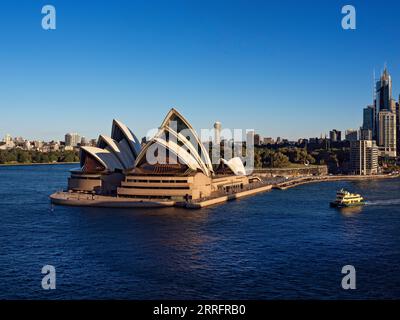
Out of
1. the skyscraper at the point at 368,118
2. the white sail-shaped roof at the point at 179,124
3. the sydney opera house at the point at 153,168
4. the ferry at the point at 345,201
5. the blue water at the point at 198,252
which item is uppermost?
the skyscraper at the point at 368,118

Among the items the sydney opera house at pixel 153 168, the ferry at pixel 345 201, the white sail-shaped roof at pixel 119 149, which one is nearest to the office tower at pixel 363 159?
the sydney opera house at pixel 153 168

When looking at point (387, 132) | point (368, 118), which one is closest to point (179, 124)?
point (387, 132)

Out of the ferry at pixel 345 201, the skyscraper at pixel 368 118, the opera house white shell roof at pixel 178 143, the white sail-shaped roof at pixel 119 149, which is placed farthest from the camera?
the skyscraper at pixel 368 118

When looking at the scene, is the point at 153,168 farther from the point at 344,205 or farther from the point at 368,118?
the point at 368,118

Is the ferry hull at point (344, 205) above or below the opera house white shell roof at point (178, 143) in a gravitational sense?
below

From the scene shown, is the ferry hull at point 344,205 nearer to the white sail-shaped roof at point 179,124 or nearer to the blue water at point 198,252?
the blue water at point 198,252

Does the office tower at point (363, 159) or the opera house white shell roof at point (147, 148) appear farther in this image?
the office tower at point (363, 159)

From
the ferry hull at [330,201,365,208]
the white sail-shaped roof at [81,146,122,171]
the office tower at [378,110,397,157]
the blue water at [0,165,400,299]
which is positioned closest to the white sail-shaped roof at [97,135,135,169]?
the white sail-shaped roof at [81,146,122,171]

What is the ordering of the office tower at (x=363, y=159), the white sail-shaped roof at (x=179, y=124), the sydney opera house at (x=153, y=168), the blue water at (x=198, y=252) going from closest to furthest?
the blue water at (x=198, y=252) → the sydney opera house at (x=153, y=168) → the white sail-shaped roof at (x=179, y=124) → the office tower at (x=363, y=159)
